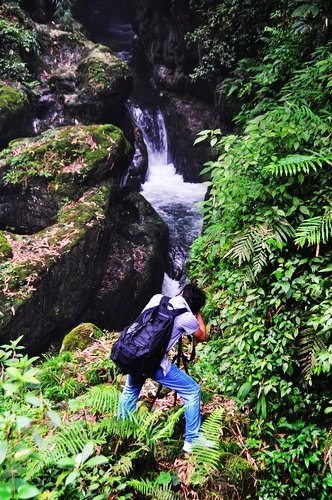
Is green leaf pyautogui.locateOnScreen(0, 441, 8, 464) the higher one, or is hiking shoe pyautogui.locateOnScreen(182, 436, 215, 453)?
green leaf pyautogui.locateOnScreen(0, 441, 8, 464)

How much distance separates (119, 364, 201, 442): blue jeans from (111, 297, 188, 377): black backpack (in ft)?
0.69

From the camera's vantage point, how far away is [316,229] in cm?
352

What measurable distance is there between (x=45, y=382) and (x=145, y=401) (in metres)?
1.47

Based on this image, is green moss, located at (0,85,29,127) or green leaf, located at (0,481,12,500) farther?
green moss, located at (0,85,29,127)

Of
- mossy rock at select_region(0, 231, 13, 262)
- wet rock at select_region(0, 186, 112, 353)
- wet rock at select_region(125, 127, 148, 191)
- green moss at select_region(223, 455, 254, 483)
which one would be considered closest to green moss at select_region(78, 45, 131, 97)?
wet rock at select_region(125, 127, 148, 191)

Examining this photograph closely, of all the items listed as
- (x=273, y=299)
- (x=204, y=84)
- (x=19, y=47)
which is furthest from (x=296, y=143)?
(x=204, y=84)

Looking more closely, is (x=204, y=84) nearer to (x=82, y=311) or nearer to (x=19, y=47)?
(x=19, y=47)

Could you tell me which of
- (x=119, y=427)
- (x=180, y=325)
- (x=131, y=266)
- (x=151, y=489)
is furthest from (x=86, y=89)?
(x=151, y=489)

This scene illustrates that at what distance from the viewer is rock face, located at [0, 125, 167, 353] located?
25.1 ft

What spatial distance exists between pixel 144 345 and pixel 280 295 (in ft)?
4.81

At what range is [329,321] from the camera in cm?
320

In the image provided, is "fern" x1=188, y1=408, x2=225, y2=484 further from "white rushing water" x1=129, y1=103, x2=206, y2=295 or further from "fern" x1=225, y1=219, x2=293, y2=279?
"white rushing water" x1=129, y1=103, x2=206, y2=295

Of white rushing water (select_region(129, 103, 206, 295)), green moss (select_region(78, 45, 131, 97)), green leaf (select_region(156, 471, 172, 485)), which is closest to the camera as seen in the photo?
green leaf (select_region(156, 471, 172, 485))

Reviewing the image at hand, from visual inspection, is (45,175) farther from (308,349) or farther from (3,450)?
(3,450)
